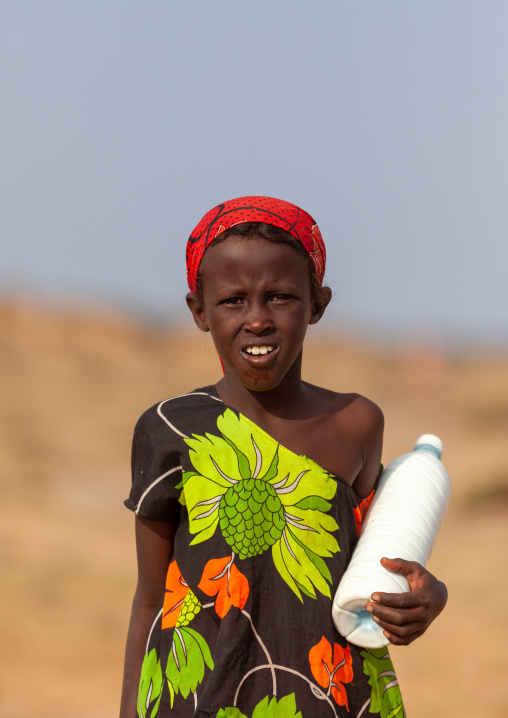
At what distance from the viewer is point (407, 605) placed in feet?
5.75

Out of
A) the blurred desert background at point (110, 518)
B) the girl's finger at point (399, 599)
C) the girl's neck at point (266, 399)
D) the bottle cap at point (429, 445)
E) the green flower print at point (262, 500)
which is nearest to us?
the girl's finger at point (399, 599)

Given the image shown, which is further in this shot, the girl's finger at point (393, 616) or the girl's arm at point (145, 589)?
the girl's arm at point (145, 589)

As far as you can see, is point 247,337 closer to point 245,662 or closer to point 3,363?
point 245,662

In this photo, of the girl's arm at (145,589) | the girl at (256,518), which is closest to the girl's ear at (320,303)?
the girl at (256,518)

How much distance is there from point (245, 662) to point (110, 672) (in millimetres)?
5041

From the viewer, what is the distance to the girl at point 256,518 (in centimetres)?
177

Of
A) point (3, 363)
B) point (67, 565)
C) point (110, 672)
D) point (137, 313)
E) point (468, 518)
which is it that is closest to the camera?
point (110, 672)

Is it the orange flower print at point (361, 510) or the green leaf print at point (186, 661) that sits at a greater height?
the orange flower print at point (361, 510)

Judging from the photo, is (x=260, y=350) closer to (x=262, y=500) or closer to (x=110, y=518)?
(x=262, y=500)

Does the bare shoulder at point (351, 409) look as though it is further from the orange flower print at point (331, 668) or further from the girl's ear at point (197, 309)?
the orange flower print at point (331, 668)

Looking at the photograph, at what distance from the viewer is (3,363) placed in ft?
69.8

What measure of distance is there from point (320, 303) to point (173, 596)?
74cm

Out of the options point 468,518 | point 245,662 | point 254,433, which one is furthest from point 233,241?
point 468,518

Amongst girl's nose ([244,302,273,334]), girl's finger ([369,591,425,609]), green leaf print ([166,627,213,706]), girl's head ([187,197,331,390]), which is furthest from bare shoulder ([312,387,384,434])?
green leaf print ([166,627,213,706])
